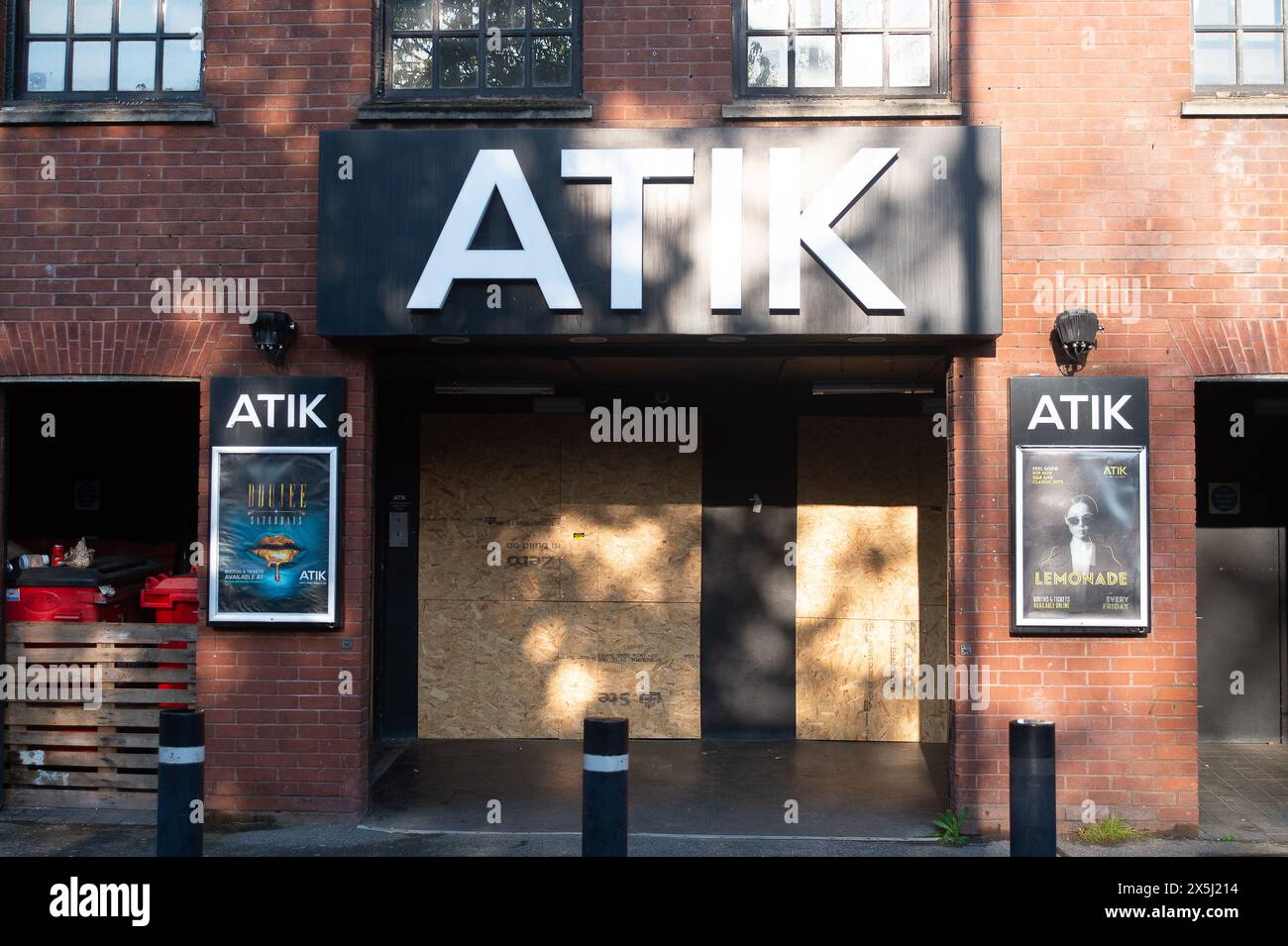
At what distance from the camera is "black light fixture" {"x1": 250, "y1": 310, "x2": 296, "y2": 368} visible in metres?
6.59

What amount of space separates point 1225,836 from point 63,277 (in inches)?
344

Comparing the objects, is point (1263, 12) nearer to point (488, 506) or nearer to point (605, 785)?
point (605, 785)

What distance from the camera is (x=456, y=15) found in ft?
23.4

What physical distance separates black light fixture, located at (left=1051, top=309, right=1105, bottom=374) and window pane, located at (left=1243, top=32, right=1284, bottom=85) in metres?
2.14

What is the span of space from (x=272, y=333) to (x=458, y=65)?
2340 millimetres

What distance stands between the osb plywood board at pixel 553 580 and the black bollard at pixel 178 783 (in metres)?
4.29

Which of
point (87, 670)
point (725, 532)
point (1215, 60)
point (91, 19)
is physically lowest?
point (87, 670)

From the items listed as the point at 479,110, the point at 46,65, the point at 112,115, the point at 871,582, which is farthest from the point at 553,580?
the point at 46,65

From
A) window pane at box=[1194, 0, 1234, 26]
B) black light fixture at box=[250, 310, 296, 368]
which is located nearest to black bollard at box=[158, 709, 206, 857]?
black light fixture at box=[250, 310, 296, 368]

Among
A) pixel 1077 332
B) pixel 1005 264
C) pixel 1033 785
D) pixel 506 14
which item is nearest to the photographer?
pixel 1033 785

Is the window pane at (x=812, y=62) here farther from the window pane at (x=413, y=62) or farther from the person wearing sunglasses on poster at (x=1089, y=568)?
the person wearing sunglasses on poster at (x=1089, y=568)
